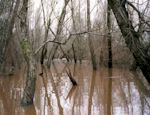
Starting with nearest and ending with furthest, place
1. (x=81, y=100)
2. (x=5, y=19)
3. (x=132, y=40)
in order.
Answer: (x=132, y=40) → (x=81, y=100) → (x=5, y=19)

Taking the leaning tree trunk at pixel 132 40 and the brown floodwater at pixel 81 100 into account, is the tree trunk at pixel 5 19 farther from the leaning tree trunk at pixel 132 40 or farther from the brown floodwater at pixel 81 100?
the leaning tree trunk at pixel 132 40

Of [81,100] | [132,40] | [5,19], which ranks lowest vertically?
[81,100]

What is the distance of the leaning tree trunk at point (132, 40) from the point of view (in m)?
6.98

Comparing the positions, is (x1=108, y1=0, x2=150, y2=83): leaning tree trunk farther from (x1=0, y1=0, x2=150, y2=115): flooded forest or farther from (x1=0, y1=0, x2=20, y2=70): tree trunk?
(x1=0, y1=0, x2=20, y2=70): tree trunk

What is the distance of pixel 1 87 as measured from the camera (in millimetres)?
16188

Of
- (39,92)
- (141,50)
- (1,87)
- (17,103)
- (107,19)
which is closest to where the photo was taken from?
(141,50)

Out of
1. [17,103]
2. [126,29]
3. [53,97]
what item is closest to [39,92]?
[53,97]

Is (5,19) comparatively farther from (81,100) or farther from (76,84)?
(81,100)

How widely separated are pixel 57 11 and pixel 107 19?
4.68m

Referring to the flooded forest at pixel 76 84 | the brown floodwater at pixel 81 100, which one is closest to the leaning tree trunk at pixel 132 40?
the flooded forest at pixel 76 84

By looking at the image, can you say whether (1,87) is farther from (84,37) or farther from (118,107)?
(84,37)

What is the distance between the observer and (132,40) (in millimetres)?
7215

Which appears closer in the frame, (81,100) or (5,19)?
(81,100)

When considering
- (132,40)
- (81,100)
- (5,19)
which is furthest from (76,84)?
(132,40)
